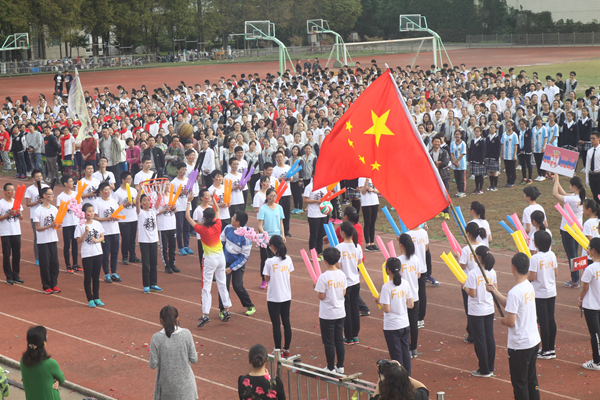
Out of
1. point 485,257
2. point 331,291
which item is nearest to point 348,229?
point 331,291

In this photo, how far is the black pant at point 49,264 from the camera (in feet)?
35.4

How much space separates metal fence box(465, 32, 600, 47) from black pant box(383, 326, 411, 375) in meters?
59.1

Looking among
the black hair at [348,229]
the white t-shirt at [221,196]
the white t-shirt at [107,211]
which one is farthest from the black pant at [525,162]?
the white t-shirt at [107,211]

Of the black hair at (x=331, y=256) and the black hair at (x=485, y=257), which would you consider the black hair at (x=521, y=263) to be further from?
the black hair at (x=331, y=256)

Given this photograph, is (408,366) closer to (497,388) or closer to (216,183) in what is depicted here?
(497,388)

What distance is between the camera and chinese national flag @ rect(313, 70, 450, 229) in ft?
19.8

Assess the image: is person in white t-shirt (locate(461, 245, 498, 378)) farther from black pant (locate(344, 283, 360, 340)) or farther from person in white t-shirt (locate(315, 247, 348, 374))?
black pant (locate(344, 283, 360, 340))

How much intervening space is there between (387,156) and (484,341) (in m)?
2.65

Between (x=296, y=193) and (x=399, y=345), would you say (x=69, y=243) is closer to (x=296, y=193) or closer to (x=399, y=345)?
(x=296, y=193)

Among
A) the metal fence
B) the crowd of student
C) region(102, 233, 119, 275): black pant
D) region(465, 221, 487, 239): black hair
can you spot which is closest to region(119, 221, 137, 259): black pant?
the crowd of student

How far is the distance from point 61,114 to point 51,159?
14.5ft

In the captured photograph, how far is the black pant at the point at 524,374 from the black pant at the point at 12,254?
8.77 metres

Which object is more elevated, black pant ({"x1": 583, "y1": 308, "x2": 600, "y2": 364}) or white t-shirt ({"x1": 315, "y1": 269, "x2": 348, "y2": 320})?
white t-shirt ({"x1": 315, "y1": 269, "x2": 348, "y2": 320})

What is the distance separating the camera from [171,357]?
595 cm
